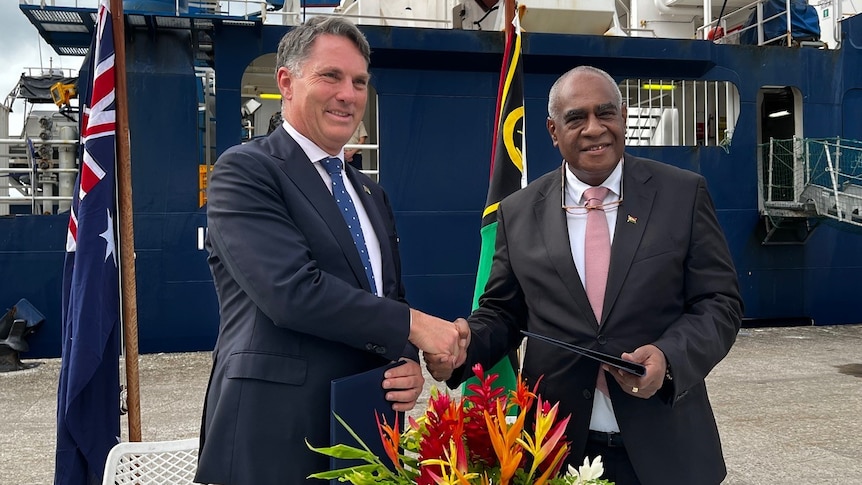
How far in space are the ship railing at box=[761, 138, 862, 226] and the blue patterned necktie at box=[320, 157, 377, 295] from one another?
332 inches

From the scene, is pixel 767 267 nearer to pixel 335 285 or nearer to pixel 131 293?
pixel 131 293

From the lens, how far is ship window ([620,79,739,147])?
10.1 metres

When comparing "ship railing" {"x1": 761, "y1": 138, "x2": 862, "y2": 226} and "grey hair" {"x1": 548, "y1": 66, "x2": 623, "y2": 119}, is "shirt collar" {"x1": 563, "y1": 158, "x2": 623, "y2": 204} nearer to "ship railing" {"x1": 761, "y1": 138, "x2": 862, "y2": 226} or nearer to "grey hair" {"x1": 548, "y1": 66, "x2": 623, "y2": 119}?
"grey hair" {"x1": 548, "y1": 66, "x2": 623, "y2": 119}

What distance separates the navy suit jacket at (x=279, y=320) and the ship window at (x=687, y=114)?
8.73 metres

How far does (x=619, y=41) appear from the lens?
9359mm

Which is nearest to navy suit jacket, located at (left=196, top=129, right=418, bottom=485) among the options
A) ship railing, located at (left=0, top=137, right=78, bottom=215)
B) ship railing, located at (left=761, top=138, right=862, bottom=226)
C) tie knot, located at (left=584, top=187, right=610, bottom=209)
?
tie knot, located at (left=584, top=187, right=610, bottom=209)

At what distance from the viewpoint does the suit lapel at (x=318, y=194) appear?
178cm

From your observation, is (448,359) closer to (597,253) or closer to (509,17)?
(597,253)

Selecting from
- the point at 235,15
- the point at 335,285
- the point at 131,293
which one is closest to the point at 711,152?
the point at 235,15

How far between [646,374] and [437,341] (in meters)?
0.48

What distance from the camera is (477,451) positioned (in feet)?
4.16

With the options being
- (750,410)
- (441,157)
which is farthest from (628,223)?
(441,157)

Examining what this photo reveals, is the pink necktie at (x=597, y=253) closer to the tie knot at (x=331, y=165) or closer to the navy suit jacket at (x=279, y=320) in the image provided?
the navy suit jacket at (x=279, y=320)

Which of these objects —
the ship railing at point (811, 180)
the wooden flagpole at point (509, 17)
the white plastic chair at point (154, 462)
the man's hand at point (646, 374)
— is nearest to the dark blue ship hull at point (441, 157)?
the ship railing at point (811, 180)
